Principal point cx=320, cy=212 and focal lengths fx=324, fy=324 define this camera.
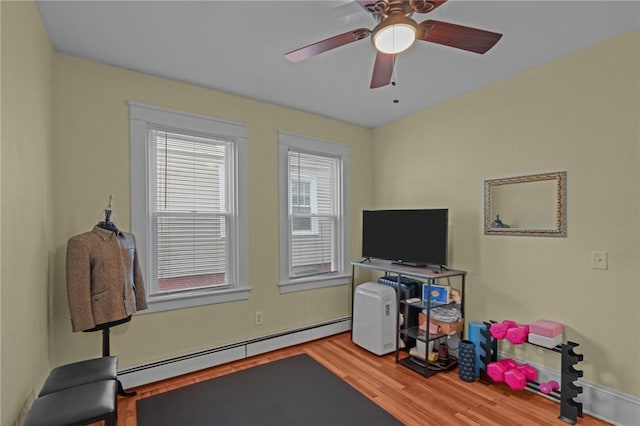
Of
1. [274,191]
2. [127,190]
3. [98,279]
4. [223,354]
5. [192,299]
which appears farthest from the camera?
[274,191]

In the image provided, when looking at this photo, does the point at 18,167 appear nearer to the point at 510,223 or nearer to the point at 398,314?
the point at 398,314

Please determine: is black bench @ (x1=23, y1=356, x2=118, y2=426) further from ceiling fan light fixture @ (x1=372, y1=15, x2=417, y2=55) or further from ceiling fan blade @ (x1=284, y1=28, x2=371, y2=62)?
ceiling fan light fixture @ (x1=372, y1=15, x2=417, y2=55)

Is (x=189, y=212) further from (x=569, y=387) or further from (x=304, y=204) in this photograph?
(x=569, y=387)

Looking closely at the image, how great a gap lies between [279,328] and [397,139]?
2533 millimetres

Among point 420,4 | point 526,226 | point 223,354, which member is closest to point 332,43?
point 420,4

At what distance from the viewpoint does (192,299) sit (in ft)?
9.51

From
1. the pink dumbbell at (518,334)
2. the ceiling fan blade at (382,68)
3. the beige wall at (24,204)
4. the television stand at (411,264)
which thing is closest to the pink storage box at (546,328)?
the pink dumbbell at (518,334)

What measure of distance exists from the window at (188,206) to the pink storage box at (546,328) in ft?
8.07

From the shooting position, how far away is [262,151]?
3.32m

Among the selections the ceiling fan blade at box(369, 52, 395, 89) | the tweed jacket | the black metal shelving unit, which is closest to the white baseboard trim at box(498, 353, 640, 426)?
the black metal shelving unit

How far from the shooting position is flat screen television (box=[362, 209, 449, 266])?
302 cm

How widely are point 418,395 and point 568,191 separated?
6.29 feet

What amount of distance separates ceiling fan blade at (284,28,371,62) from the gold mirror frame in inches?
73.6

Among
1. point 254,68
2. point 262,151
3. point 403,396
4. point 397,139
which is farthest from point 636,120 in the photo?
point 262,151
